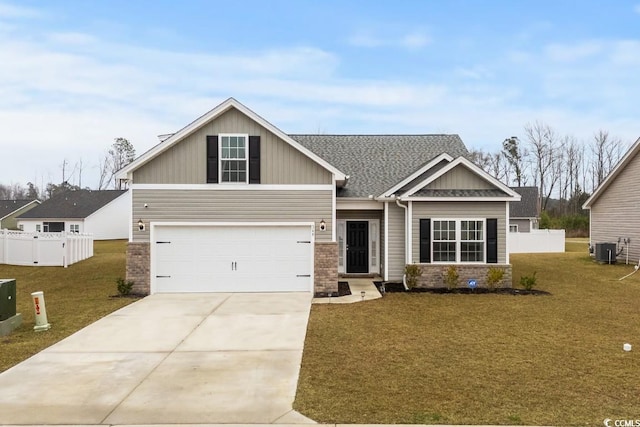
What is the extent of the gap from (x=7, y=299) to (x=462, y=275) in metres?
11.8

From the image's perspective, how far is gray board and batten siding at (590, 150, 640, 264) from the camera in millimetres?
21000

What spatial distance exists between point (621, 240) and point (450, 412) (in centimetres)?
2065

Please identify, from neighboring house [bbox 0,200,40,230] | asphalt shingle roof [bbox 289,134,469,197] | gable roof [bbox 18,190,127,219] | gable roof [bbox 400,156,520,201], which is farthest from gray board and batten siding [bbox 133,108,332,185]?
neighboring house [bbox 0,200,40,230]

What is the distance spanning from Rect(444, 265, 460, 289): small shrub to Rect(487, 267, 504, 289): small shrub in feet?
2.93

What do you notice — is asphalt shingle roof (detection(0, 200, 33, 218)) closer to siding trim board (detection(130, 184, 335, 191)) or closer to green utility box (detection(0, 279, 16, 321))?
siding trim board (detection(130, 184, 335, 191))

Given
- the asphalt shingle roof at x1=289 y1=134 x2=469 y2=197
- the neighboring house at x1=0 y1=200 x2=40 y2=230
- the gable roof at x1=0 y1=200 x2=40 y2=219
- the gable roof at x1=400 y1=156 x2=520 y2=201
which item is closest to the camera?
the gable roof at x1=400 y1=156 x2=520 y2=201

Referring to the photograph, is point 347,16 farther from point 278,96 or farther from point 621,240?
point 621,240

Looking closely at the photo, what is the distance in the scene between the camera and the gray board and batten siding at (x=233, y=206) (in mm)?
14312

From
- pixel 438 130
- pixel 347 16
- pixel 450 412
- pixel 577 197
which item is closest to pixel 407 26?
pixel 347 16

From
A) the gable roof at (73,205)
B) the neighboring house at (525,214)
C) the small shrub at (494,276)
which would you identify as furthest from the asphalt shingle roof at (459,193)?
the gable roof at (73,205)

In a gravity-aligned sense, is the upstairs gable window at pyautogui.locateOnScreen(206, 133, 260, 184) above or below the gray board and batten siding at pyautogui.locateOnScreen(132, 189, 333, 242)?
above

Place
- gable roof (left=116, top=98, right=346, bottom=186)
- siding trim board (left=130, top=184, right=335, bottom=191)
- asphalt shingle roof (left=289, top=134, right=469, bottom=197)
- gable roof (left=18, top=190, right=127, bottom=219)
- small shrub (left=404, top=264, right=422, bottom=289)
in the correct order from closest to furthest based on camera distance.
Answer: gable roof (left=116, top=98, right=346, bottom=186), siding trim board (left=130, top=184, right=335, bottom=191), small shrub (left=404, top=264, right=422, bottom=289), asphalt shingle roof (left=289, top=134, right=469, bottom=197), gable roof (left=18, top=190, right=127, bottom=219)

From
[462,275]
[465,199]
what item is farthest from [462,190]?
[462,275]

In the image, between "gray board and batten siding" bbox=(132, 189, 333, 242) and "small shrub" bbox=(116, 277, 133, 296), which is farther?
"gray board and batten siding" bbox=(132, 189, 333, 242)
